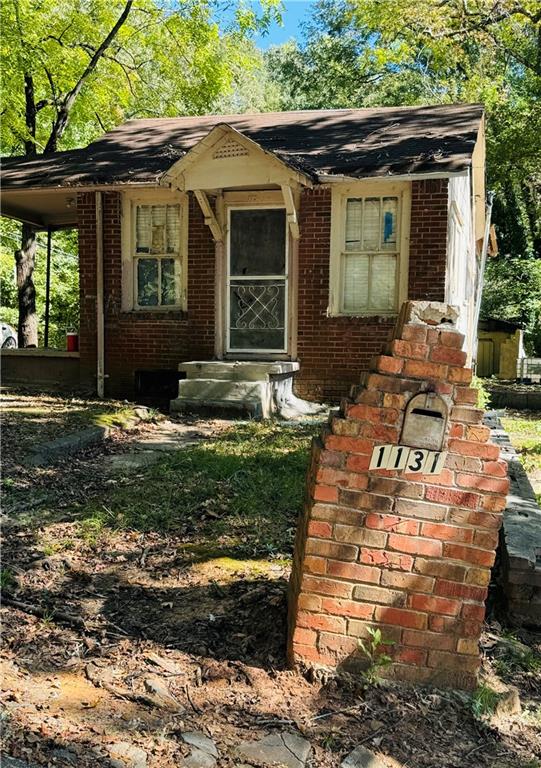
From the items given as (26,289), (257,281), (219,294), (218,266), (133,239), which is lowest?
(219,294)

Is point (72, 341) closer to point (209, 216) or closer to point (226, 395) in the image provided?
point (209, 216)

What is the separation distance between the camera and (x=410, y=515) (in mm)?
2492

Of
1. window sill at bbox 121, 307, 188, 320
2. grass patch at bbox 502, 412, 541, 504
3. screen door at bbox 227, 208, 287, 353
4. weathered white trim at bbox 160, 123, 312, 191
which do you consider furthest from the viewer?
window sill at bbox 121, 307, 188, 320

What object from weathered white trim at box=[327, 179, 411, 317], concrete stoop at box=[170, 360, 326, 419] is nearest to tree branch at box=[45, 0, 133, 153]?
weathered white trim at box=[327, 179, 411, 317]

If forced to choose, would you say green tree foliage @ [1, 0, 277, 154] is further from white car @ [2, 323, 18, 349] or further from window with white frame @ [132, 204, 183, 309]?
window with white frame @ [132, 204, 183, 309]

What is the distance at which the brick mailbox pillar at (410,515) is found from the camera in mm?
2469

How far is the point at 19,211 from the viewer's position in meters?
12.2

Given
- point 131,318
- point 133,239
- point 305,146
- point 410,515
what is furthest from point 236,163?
point 410,515

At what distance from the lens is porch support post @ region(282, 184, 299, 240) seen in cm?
834

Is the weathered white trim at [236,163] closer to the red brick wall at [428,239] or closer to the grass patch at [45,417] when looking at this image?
the red brick wall at [428,239]

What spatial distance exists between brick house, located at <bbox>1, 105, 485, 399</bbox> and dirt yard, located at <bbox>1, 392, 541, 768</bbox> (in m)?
4.99

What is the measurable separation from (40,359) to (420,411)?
947 centimetres

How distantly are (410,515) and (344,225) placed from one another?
725cm

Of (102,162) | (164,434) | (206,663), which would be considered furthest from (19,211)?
(206,663)
